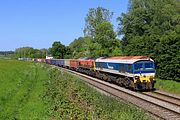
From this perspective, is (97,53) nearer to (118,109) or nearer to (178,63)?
(178,63)

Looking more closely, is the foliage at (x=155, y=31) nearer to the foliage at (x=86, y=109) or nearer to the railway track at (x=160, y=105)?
the railway track at (x=160, y=105)

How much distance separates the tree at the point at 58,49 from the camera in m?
159

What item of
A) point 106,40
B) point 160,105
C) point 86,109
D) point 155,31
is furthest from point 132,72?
point 106,40

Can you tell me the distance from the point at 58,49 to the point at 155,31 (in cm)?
8954

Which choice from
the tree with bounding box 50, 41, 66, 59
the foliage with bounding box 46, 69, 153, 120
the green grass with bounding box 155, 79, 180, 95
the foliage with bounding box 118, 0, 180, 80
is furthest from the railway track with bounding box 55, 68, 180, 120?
the tree with bounding box 50, 41, 66, 59

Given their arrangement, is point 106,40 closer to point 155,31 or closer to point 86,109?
point 155,31

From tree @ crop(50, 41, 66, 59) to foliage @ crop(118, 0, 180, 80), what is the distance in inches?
2954

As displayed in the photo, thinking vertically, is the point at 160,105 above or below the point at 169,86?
below

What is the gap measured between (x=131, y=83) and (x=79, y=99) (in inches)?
529

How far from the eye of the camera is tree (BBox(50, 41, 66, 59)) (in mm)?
158750

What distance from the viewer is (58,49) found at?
15925cm

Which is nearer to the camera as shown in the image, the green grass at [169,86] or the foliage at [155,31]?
the green grass at [169,86]

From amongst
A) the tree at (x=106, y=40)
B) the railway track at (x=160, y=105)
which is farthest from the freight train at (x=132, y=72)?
the tree at (x=106, y=40)

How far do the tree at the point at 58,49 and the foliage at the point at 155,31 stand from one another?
246ft
